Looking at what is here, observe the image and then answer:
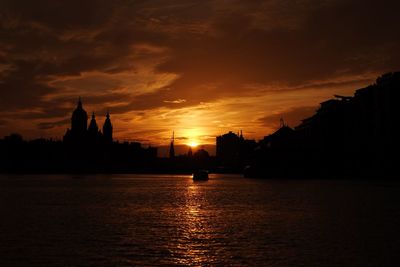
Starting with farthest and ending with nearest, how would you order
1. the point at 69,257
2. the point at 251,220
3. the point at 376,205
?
1. the point at 376,205
2. the point at 251,220
3. the point at 69,257

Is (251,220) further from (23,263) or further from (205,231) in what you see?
(23,263)

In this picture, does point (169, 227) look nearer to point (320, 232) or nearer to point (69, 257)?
point (320, 232)

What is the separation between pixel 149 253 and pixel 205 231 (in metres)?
14.9

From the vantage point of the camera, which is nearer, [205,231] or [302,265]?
[302,265]

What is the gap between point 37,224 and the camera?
61.3 meters

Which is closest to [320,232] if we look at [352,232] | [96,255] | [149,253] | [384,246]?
[352,232]

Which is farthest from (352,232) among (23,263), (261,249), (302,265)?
(23,263)

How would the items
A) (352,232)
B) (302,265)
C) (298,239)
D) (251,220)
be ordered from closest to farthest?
(302,265)
(298,239)
(352,232)
(251,220)

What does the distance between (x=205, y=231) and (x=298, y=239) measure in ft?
34.9

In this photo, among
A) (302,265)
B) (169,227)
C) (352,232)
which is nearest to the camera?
(302,265)

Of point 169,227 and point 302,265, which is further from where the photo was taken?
point 169,227

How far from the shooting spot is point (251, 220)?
67125 millimetres

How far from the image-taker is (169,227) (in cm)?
5950

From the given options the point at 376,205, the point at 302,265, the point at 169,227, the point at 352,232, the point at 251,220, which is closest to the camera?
the point at 302,265
